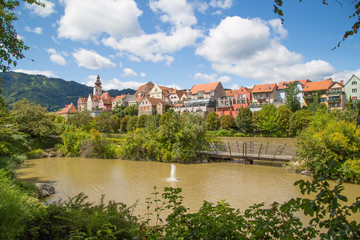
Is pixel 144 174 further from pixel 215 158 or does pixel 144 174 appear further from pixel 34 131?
pixel 34 131

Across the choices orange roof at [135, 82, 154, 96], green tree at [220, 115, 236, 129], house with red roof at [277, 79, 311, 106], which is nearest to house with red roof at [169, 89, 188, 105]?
orange roof at [135, 82, 154, 96]

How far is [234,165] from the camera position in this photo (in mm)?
21844

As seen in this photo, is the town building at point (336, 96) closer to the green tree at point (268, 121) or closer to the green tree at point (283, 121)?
the green tree at point (283, 121)

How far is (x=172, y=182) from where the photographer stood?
1559cm

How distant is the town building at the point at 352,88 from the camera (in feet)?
172

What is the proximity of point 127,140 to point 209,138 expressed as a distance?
9410mm

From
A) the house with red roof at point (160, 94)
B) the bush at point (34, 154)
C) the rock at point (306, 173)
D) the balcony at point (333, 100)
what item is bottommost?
the rock at point (306, 173)

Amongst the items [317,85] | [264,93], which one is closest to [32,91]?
[264,93]

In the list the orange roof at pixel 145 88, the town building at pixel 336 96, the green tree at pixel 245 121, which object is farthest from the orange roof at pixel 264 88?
the orange roof at pixel 145 88

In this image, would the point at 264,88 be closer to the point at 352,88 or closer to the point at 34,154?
the point at 352,88

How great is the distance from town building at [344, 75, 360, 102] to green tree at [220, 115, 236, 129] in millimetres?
27380

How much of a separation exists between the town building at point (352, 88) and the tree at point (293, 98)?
10454 millimetres

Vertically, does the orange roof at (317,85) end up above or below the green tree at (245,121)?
above

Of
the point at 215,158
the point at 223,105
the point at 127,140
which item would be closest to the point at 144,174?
the point at 127,140
